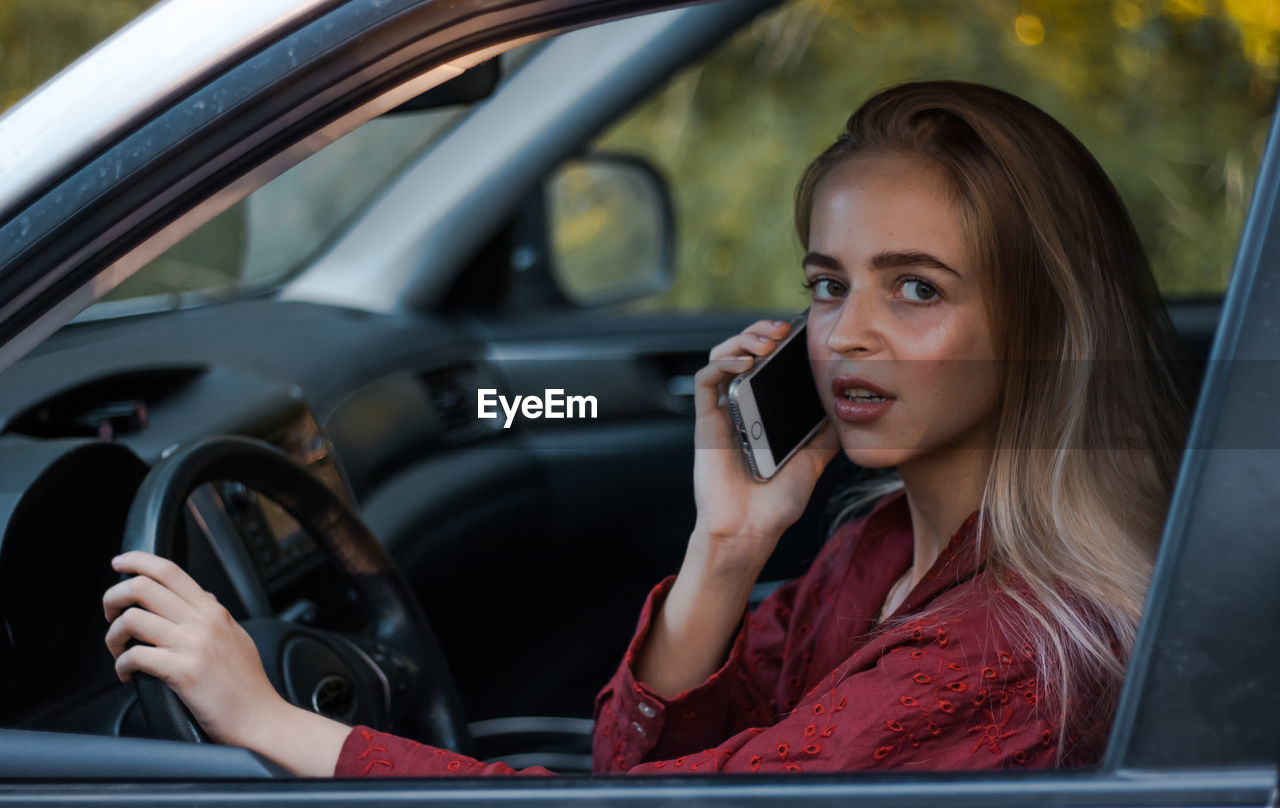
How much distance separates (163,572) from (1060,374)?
2.70 ft

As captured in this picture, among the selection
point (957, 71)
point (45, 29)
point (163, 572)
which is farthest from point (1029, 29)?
point (45, 29)

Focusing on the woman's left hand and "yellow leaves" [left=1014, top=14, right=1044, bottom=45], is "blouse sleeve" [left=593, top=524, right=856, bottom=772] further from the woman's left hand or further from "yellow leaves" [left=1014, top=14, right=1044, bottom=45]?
"yellow leaves" [left=1014, top=14, right=1044, bottom=45]

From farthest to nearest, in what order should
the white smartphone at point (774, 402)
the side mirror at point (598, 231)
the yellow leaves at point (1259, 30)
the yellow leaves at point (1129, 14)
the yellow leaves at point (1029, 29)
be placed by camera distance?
the side mirror at point (598, 231), the yellow leaves at point (1029, 29), the yellow leaves at point (1129, 14), the yellow leaves at point (1259, 30), the white smartphone at point (774, 402)

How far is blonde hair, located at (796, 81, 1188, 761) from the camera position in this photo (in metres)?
1.09

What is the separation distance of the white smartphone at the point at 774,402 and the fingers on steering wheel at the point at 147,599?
0.59 meters

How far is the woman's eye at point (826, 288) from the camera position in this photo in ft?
4.20

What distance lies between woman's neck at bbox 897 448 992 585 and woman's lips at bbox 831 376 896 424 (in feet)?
0.28

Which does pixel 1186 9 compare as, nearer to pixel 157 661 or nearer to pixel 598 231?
pixel 598 231

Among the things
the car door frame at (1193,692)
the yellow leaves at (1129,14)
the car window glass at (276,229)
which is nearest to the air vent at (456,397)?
the car window glass at (276,229)

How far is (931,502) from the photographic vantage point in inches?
53.2

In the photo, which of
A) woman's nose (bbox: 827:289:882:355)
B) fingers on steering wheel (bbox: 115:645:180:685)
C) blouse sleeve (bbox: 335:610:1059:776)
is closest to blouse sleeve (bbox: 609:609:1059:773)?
blouse sleeve (bbox: 335:610:1059:776)

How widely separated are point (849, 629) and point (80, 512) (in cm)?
84

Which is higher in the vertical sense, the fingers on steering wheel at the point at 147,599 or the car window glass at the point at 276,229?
the car window glass at the point at 276,229

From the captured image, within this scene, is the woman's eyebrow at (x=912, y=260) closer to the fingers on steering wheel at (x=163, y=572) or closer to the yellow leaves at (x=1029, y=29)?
the fingers on steering wheel at (x=163, y=572)
